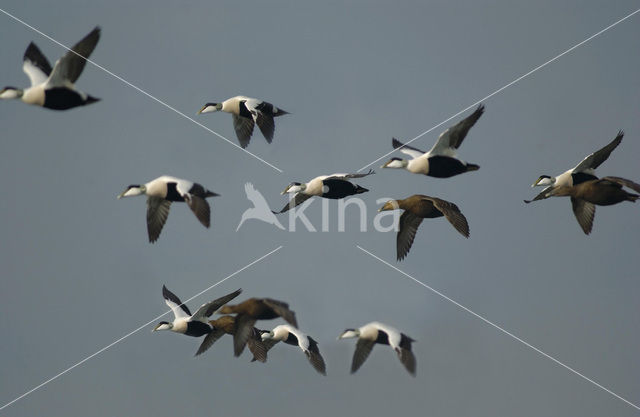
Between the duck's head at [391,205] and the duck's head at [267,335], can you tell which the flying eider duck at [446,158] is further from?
the duck's head at [267,335]

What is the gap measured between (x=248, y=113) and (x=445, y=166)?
6.16 m

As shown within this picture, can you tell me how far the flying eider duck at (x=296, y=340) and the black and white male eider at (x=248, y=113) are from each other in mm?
4575

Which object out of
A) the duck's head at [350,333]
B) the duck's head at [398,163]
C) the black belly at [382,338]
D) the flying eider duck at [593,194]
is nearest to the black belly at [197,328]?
the duck's head at [350,333]

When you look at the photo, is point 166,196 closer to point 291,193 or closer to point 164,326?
point 291,193

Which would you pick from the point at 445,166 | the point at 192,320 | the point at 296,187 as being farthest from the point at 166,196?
the point at 445,166

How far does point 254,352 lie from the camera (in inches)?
930

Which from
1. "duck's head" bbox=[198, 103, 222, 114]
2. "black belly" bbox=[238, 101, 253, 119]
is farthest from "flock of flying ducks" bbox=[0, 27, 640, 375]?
"duck's head" bbox=[198, 103, 222, 114]

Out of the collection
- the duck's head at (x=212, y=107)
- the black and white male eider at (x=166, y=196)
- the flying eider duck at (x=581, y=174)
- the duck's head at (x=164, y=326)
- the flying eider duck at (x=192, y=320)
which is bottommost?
the duck's head at (x=164, y=326)

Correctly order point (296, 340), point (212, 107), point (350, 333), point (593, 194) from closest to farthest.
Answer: point (593, 194) < point (350, 333) < point (296, 340) < point (212, 107)

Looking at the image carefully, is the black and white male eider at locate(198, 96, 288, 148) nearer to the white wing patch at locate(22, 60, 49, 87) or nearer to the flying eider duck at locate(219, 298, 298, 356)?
the flying eider duck at locate(219, 298, 298, 356)

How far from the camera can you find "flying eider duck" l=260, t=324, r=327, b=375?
81.9 ft

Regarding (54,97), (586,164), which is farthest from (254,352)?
(586,164)

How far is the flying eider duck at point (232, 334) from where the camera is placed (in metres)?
23.6

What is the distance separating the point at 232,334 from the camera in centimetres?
2480
